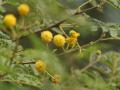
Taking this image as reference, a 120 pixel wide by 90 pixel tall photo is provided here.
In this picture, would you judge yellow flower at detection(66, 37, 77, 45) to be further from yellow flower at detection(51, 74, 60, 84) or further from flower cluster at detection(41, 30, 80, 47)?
yellow flower at detection(51, 74, 60, 84)

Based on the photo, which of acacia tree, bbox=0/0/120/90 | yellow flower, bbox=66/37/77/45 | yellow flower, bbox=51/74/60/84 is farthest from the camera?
yellow flower, bbox=66/37/77/45

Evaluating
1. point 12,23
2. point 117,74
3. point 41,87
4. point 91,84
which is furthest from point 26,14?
point 117,74

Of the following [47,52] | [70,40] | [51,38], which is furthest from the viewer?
[70,40]

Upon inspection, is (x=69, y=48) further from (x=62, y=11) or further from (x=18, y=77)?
(x=62, y=11)

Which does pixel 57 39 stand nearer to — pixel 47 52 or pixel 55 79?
pixel 55 79

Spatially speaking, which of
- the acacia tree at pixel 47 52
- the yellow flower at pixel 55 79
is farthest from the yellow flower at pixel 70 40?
the yellow flower at pixel 55 79

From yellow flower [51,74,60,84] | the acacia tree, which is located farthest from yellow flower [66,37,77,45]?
yellow flower [51,74,60,84]

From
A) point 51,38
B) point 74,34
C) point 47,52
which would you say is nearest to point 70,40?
point 74,34

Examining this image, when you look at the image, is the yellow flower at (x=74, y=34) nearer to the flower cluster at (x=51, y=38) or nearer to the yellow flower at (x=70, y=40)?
the yellow flower at (x=70, y=40)

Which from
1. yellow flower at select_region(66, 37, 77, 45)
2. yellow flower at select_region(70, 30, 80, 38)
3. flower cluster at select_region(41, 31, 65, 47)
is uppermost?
flower cluster at select_region(41, 31, 65, 47)

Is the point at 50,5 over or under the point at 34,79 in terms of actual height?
over

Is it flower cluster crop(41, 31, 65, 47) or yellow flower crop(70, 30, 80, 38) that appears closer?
flower cluster crop(41, 31, 65, 47)
